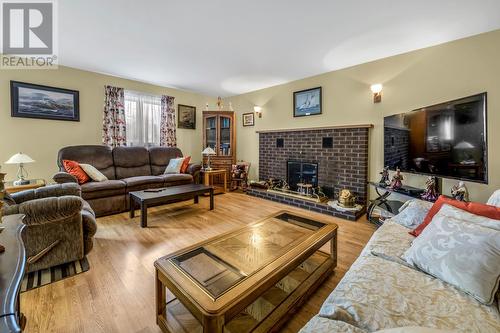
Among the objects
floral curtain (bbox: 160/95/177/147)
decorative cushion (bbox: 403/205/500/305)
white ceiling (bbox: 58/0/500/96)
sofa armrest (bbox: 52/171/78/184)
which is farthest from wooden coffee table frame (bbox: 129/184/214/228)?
decorative cushion (bbox: 403/205/500/305)

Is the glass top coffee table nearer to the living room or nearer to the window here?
the living room

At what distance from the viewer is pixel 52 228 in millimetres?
1760

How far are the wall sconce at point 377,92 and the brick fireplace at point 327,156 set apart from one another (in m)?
0.41

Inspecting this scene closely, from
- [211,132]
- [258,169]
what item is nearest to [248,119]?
[211,132]

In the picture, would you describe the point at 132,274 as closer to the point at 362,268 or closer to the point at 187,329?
the point at 187,329

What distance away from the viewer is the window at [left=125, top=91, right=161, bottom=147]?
425cm

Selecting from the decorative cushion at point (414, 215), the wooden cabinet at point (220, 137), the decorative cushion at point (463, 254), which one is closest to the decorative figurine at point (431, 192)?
the decorative cushion at point (414, 215)

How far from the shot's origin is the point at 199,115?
5.30 metres

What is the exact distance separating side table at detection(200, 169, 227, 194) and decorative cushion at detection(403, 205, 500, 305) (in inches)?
144

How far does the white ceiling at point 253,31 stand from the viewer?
201 cm

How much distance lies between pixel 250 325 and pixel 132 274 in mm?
1100

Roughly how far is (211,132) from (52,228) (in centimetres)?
383

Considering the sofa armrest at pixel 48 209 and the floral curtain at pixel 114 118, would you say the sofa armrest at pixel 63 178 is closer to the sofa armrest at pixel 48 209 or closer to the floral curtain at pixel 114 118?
the floral curtain at pixel 114 118

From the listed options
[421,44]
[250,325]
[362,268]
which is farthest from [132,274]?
[421,44]
